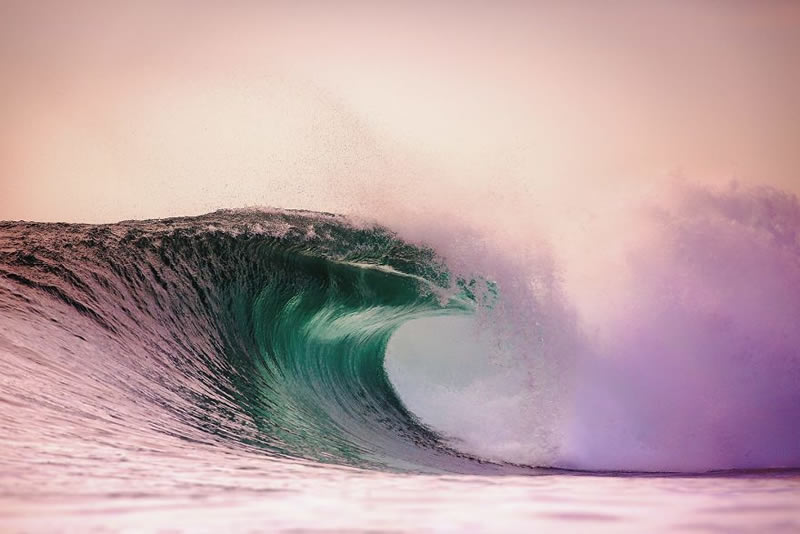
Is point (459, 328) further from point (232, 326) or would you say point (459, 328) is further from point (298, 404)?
point (232, 326)

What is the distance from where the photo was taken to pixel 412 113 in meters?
10.0

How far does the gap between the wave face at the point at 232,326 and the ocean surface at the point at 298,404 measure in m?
0.02

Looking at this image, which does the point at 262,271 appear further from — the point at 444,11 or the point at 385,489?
the point at 444,11

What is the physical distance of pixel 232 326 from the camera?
465 cm

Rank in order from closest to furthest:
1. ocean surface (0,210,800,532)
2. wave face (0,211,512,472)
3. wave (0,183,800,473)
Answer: ocean surface (0,210,800,532) → wave face (0,211,512,472) → wave (0,183,800,473)

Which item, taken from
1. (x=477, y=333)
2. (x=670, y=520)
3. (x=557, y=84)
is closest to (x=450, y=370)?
(x=477, y=333)

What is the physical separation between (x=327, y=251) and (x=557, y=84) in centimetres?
590

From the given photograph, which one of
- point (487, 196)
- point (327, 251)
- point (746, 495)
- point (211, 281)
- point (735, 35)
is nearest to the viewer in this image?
point (746, 495)

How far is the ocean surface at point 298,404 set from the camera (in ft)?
4.18

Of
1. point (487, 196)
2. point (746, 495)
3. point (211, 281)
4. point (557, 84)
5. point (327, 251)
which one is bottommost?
point (746, 495)

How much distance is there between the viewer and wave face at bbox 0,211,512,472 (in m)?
3.02

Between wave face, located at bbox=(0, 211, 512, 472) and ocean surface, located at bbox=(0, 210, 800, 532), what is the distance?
16 mm

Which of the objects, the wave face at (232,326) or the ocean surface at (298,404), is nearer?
the ocean surface at (298,404)

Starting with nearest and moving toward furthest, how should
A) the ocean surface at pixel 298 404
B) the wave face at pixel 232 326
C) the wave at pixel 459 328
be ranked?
the ocean surface at pixel 298 404 < the wave face at pixel 232 326 < the wave at pixel 459 328
